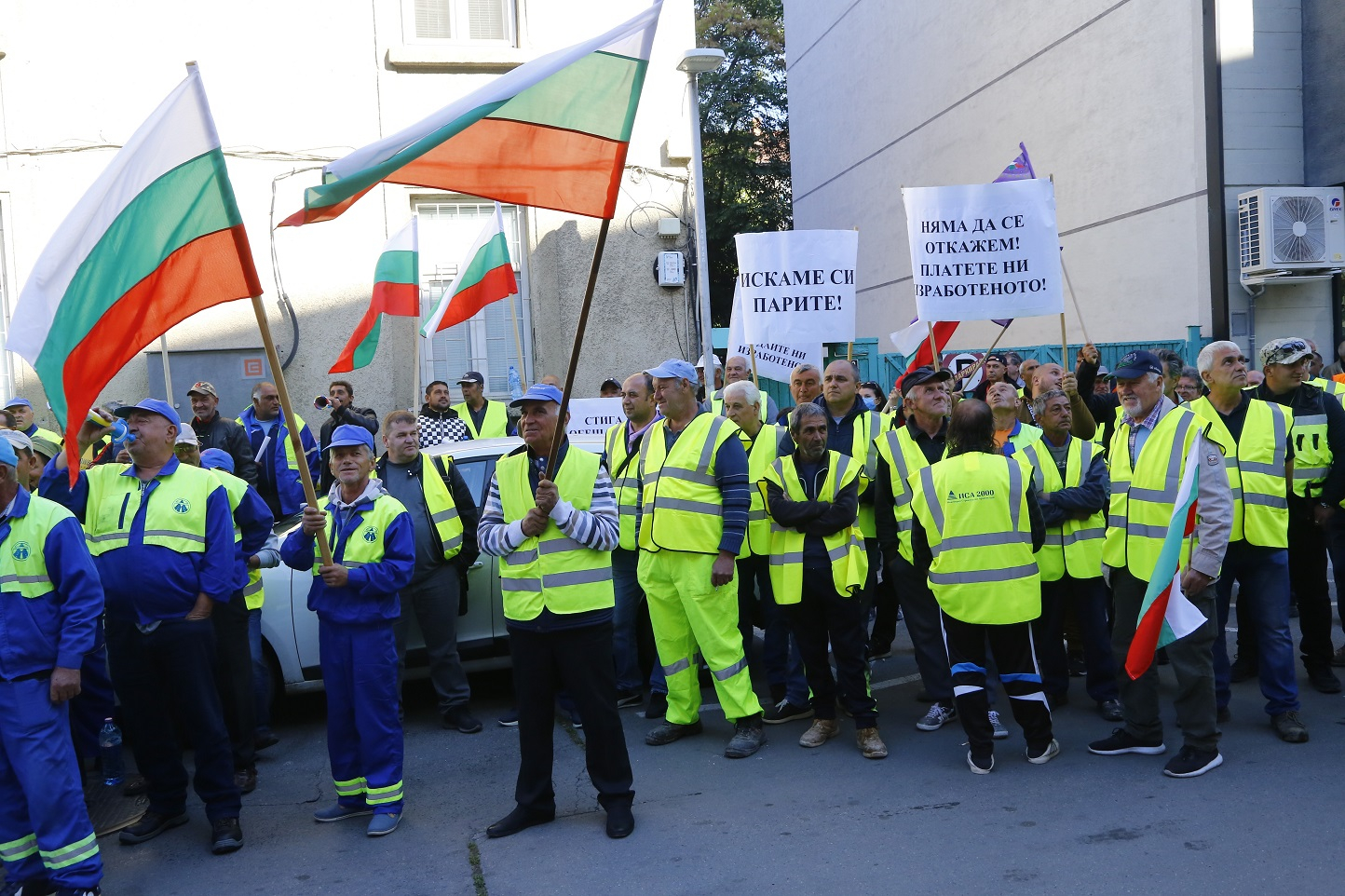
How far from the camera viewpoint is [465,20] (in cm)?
1284

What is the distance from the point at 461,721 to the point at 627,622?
3.85 ft

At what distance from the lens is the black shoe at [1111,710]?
21.2 ft

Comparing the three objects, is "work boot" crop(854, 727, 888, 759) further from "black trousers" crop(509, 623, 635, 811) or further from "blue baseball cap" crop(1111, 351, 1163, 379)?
"blue baseball cap" crop(1111, 351, 1163, 379)

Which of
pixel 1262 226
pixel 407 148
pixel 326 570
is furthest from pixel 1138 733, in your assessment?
pixel 1262 226

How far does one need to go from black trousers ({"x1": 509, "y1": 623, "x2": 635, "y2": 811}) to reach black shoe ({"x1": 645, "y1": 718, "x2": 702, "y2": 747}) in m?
1.19

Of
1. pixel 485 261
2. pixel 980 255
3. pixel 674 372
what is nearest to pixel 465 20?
pixel 485 261

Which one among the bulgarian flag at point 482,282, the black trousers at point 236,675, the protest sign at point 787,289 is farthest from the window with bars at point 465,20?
the black trousers at point 236,675

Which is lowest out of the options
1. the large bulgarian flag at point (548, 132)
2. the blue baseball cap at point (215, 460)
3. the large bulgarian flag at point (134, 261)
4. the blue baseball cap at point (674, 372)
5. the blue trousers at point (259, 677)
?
the blue trousers at point (259, 677)

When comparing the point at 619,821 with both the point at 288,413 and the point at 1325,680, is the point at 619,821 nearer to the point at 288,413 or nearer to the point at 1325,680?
the point at 288,413

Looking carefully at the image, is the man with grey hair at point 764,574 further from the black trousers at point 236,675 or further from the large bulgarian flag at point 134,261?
the large bulgarian flag at point 134,261

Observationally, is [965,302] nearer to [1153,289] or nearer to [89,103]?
[1153,289]

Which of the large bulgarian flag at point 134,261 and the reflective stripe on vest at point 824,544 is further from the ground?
the large bulgarian flag at point 134,261

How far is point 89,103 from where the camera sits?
1190 cm

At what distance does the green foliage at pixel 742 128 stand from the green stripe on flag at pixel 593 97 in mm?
27248
